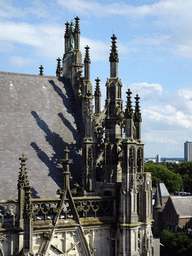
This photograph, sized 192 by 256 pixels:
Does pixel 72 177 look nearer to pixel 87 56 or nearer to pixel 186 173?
pixel 87 56

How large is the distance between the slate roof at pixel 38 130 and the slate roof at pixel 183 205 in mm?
65127

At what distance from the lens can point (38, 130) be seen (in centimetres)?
2159

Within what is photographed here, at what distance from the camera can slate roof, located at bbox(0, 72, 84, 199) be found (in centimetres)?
1931

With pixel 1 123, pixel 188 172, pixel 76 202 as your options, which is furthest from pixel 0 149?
pixel 188 172

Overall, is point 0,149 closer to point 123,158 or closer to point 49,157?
point 49,157

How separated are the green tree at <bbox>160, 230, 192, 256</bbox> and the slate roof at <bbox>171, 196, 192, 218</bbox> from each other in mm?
12949

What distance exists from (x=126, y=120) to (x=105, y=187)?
346 cm

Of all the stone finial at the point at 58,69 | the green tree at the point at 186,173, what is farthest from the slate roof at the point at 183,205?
the green tree at the point at 186,173

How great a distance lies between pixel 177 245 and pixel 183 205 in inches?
711

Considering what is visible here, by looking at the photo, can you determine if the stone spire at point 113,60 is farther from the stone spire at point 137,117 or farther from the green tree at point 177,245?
the green tree at point 177,245

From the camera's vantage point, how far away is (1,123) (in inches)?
824

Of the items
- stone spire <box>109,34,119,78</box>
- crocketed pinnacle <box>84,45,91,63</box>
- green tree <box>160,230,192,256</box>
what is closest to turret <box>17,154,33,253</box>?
stone spire <box>109,34,119,78</box>

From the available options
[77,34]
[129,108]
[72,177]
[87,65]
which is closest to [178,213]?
[77,34]

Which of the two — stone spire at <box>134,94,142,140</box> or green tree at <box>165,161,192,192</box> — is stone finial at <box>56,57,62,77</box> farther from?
green tree at <box>165,161,192,192</box>
